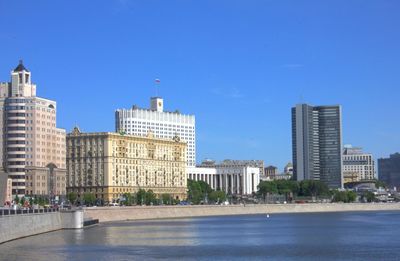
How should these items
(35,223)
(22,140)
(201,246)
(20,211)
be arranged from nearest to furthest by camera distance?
(201,246) < (20,211) < (35,223) < (22,140)

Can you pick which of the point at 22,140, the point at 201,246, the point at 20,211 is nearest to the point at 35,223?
the point at 20,211

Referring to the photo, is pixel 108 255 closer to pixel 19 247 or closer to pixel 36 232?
pixel 19 247

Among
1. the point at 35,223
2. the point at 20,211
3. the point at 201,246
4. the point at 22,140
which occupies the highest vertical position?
the point at 22,140

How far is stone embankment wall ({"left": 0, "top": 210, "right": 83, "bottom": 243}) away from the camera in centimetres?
8366

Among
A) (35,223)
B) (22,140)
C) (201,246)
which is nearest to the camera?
(201,246)

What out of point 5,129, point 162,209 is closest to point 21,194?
point 5,129

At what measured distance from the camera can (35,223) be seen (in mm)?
97000

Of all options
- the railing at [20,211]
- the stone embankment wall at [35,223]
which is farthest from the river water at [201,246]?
the railing at [20,211]

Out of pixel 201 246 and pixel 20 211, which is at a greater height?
pixel 20 211

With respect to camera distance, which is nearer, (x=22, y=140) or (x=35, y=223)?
(x=35, y=223)

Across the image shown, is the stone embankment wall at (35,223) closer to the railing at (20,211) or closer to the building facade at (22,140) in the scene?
the railing at (20,211)

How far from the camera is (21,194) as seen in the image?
192750mm

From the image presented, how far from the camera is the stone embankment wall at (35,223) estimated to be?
83.7 metres

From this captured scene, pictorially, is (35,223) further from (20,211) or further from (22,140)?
(22,140)
